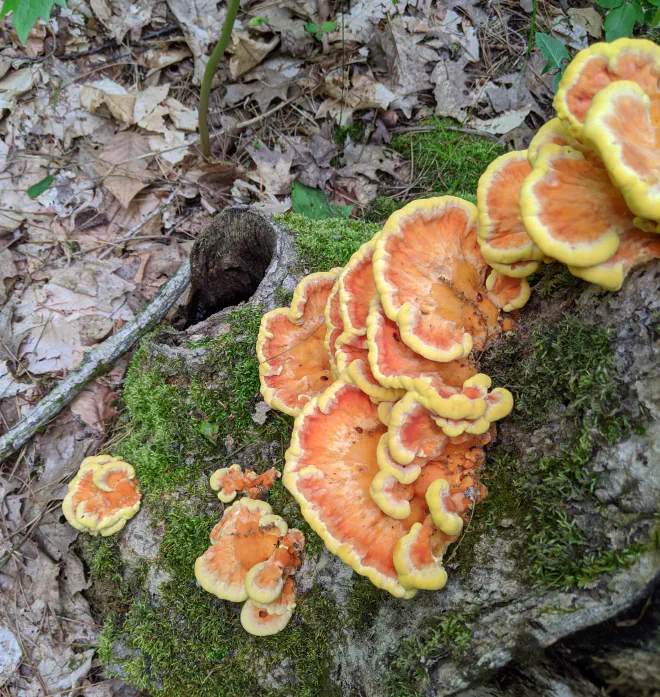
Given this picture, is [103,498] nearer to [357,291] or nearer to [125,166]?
[357,291]

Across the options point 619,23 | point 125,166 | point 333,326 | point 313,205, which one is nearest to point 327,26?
point 313,205

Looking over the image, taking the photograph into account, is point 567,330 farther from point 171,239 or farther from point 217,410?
point 171,239

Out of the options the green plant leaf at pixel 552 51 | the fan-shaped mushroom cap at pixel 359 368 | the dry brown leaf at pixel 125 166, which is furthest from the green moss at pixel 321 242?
the dry brown leaf at pixel 125 166

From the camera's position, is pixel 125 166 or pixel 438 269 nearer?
pixel 438 269

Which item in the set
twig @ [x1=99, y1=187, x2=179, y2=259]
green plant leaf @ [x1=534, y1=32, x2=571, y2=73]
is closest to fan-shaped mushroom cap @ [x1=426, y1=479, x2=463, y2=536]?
green plant leaf @ [x1=534, y1=32, x2=571, y2=73]

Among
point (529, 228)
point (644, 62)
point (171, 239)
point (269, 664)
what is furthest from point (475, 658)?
point (171, 239)

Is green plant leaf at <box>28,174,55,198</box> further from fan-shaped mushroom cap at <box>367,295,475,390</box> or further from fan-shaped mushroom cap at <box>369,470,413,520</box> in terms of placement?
fan-shaped mushroom cap at <box>369,470,413,520</box>
